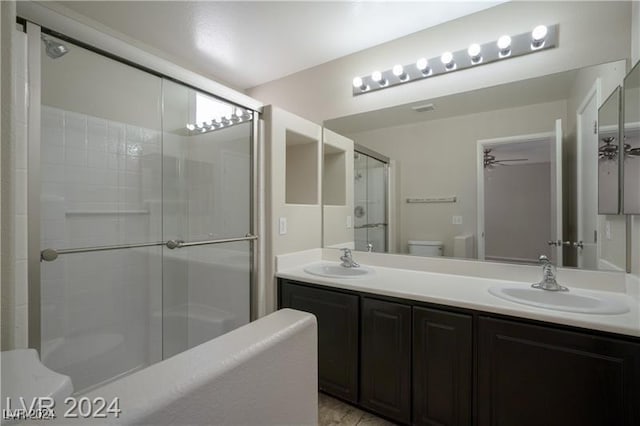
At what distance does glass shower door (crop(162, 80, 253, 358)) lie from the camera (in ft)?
6.81

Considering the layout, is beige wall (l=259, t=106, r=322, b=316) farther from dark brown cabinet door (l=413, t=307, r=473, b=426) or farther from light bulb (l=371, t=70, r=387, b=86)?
dark brown cabinet door (l=413, t=307, r=473, b=426)

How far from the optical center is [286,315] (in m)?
0.81

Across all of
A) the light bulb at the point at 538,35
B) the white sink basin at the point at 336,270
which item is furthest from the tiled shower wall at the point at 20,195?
the light bulb at the point at 538,35

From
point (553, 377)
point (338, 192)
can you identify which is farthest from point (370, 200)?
point (553, 377)

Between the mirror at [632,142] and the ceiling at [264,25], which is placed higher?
the ceiling at [264,25]

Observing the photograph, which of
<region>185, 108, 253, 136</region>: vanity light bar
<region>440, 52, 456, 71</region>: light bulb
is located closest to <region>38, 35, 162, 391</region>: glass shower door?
<region>185, 108, 253, 136</region>: vanity light bar

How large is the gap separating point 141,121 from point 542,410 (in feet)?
9.25

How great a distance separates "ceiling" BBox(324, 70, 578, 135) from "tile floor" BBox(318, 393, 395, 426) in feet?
6.31

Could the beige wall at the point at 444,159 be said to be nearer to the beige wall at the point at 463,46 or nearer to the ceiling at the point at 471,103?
the ceiling at the point at 471,103

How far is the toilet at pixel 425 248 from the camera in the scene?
199cm

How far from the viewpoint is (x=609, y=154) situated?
58.2 inches

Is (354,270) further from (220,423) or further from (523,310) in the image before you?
(220,423)

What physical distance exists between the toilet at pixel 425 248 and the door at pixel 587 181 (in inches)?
28.3

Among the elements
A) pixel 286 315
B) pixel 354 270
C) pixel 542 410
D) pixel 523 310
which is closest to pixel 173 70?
pixel 286 315
